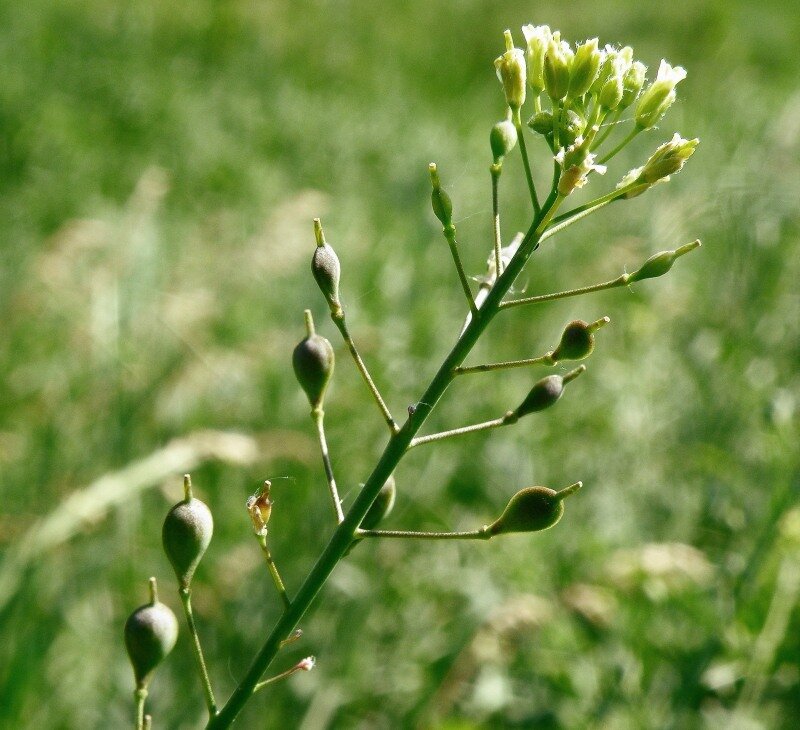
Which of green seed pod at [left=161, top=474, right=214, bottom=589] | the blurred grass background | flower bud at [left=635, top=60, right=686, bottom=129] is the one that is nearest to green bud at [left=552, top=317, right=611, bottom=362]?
flower bud at [left=635, top=60, right=686, bottom=129]

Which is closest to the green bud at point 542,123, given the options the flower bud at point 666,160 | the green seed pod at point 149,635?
the flower bud at point 666,160

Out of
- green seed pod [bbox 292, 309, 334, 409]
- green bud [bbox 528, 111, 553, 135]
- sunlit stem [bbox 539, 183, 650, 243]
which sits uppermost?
green bud [bbox 528, 111, 553, 135]

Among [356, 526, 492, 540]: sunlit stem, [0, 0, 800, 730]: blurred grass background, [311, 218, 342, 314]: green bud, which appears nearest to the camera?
[356, 526, 492, 540]: sunlit stem

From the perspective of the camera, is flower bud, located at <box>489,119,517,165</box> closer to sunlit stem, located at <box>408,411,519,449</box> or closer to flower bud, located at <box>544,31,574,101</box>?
flower bud, located at <box>544,31,574,101</box>

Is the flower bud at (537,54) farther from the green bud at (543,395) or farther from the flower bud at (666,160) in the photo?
the green bud at (543,395)

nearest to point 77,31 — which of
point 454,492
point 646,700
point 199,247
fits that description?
point 199,247

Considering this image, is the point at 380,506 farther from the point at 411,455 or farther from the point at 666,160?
the point at 411,455

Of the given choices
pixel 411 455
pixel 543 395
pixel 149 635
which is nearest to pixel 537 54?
pixel 543 395
